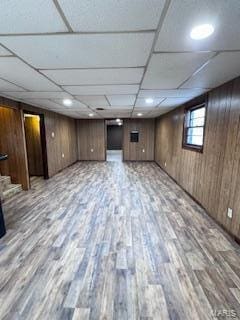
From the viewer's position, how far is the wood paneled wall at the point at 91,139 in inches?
350

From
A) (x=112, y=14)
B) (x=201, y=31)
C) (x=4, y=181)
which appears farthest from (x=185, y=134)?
(x=4, y=181)

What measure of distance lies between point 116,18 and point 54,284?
2.37 m

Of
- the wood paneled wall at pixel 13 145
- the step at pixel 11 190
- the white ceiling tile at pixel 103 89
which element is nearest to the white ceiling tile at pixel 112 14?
the white ceiling tile at pixel 103 89

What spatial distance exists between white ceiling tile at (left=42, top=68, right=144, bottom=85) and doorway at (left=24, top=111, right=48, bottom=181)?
3550mm

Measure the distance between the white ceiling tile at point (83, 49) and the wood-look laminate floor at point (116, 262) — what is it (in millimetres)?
2252

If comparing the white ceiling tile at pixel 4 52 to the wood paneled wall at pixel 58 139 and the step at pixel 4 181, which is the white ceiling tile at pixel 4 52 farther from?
the step at pixel 4 181

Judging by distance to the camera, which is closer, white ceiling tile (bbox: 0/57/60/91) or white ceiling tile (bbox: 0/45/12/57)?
white ceiling tile (bbox: 0/45/12/57)

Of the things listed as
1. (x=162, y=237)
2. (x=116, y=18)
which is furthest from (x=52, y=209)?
(x=116, y=18)

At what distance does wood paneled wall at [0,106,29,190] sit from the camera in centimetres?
438

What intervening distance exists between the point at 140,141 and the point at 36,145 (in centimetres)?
485

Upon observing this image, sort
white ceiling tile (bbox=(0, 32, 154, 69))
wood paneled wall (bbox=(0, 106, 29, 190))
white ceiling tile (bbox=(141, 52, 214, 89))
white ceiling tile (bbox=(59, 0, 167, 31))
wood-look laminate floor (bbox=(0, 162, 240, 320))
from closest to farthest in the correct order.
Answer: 1. white ceiling tile (bbox=(59, 0, 167, 31))
2. white ceiling tile (bbox=(0, 32, 154, 69))
3. wood-look laminate floor (bbox=(0, 162, 240, 320))
4. white ceiling tile (bbox=(141, 52, 214, 89))
5. wood paneled wall (bbox=(0, 106, 29, 190))

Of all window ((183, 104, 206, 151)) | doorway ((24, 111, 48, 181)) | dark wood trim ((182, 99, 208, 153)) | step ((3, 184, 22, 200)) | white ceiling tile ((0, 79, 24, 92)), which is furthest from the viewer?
doorway ((24, 111, 48, 181))

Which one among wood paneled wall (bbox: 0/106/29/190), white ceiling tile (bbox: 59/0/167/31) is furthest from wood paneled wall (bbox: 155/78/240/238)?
wood paneled wall (bbox: 0/106/29/190)

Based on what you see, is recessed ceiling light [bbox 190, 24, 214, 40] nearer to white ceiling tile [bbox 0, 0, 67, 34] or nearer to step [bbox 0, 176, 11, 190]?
white ceiling tile [bbox 0, 0, 67, 34]
